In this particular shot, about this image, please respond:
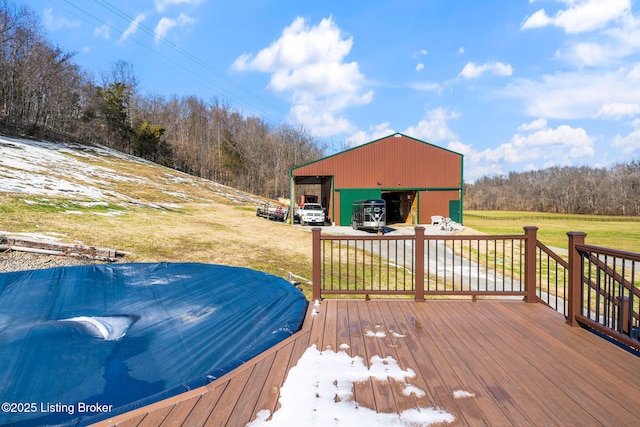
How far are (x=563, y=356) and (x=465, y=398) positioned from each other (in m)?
1.40

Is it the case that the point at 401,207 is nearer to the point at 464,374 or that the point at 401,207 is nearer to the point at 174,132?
the point at 464,374

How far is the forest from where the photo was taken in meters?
32.4

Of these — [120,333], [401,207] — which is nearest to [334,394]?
[120,333]

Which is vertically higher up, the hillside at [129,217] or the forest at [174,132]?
the forest at [174,132]

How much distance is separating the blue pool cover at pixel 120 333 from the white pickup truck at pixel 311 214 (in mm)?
14325

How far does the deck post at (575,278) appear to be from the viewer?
12.2ft

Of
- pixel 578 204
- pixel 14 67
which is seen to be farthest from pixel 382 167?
pixel 578 204

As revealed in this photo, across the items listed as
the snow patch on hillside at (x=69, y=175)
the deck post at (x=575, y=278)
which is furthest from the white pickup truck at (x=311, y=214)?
the deck post at (x=575, y=278)

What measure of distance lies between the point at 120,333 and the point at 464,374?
11.3ft

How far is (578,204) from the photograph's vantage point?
52.4 metres

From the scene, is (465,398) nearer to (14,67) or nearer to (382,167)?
(382,167)

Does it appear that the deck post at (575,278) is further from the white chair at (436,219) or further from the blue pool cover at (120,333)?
the white chair at (436,219)

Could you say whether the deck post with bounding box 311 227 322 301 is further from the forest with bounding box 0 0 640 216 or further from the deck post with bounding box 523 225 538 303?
the forest with bounding box 0 0 640 216

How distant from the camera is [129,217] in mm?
13039
